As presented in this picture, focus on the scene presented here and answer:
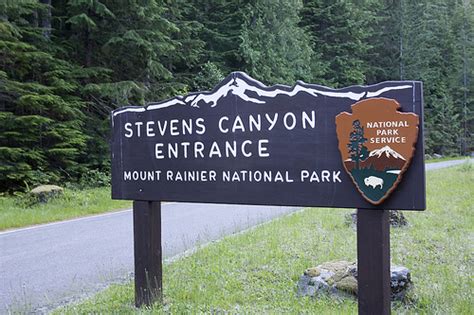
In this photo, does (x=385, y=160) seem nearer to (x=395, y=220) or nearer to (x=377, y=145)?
(x=377, y=145)

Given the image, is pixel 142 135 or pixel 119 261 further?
pixel 119 261

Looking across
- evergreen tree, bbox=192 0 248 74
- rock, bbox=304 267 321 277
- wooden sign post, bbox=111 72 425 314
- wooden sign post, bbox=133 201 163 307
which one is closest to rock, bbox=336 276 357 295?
rock, bbox=304 267 321 277

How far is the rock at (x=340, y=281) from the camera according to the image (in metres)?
4.20

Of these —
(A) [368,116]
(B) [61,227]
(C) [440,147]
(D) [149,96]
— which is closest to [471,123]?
(C) [440,147]

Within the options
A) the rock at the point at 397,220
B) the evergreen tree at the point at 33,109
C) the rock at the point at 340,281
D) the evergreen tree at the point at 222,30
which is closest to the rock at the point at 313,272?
the rock at the point at 340,281

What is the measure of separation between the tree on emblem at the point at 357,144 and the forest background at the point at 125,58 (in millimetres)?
12909

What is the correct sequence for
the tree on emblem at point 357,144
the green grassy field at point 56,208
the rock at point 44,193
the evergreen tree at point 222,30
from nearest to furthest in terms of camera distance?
the tree on emblem at point 357,144, the green grassy field at point 56,208, the rock at point 44,193, the evergreen tree at point 222,30

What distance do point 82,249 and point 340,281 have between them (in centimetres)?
443

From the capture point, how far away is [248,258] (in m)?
5.91

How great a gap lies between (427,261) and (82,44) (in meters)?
16.0

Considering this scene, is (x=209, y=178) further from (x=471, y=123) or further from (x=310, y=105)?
(x=471, y=123)

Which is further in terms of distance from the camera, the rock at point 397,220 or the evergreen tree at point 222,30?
the evergreen tree at point 222,30

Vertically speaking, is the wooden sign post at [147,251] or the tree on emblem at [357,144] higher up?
the tree on emblem at [357,144]

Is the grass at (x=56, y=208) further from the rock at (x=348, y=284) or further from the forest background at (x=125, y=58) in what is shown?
the rock at (x=348, y=284)
